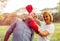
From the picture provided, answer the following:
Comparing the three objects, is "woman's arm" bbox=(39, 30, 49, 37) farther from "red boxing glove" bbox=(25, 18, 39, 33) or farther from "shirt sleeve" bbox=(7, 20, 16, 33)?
"shirt sleeve" bbox=(7, 20, 16, 33)

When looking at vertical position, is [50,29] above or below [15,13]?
below

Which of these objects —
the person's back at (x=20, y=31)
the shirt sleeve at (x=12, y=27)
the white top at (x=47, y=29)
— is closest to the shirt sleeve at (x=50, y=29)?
the white top at (x=47, y=29)

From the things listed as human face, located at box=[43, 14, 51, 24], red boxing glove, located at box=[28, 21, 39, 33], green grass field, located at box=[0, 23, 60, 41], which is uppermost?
human face, located at box=[43, 14, 51, 24]

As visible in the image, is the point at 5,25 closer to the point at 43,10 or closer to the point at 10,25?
the point at 10,25

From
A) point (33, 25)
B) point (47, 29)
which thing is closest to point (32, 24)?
point (33, 25)

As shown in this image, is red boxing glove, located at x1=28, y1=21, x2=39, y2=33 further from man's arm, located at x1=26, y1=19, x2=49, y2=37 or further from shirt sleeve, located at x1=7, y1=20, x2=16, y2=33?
shirt sleeve, located at x1=7, y1=20, x2=16, y2=33

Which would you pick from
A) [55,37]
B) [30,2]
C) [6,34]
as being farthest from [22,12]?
[55,37]

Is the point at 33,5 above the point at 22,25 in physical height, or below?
above

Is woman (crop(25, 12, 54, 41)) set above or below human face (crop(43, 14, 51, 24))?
below

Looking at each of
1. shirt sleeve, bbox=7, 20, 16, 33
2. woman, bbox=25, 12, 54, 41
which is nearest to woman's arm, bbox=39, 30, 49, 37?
woman, bbox=25, 12, 54, 41

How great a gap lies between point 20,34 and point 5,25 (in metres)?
0.15

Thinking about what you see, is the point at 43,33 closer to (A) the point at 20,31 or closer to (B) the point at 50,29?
(B) the point at 50,29

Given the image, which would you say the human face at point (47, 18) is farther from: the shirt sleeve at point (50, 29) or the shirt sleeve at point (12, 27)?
the shirt sleeve at point (12, 27)

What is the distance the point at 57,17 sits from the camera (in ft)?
5.88
